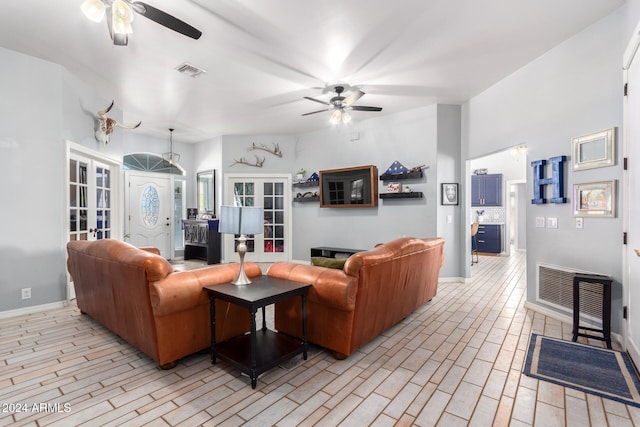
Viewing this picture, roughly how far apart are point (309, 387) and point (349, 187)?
430 cm

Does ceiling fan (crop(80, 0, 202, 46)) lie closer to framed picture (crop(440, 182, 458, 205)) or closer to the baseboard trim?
the baseboard trim

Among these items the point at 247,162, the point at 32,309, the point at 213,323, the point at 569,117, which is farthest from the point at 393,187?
the point at 32,309

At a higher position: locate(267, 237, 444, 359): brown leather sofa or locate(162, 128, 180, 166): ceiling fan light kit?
locate(162, 128, 180, 166): ceiling fan light kit

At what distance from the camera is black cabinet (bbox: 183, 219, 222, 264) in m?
6.79

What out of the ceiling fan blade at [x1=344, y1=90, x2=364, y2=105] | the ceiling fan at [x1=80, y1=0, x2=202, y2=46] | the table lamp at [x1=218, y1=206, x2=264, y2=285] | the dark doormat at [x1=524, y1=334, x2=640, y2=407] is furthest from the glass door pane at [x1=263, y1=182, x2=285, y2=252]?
the dark doormat at [x1=524, y1=334, x2=640, y2=407]

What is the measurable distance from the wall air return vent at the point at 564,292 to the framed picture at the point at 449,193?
5.69 feet

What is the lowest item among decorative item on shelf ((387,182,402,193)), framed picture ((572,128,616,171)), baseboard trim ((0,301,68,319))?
baseboard trim ((0,301,68,319))

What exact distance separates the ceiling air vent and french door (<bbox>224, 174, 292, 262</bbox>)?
3.17 meters

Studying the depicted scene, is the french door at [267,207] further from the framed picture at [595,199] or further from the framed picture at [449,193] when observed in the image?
the framed picture at [595,199]

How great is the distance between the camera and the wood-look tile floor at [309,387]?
1812 millimetres

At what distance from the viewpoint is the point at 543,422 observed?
1771 mm

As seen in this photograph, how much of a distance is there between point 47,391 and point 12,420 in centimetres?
29

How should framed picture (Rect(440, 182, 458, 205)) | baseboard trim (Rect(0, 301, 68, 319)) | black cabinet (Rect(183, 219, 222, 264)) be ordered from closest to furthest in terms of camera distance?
baseboard trim (Rect(0, 301, 68, 319)), framed picture (Rect(440, 182, 458, 205)), black cabinet (Rect(183, 219, 222, 264))

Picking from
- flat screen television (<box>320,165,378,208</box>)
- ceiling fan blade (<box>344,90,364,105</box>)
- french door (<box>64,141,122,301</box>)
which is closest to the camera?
ceiling fan blade (<box>344,90,364,105</box>)
